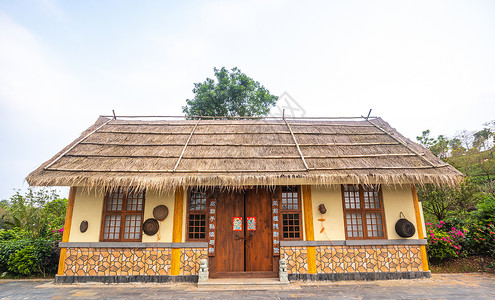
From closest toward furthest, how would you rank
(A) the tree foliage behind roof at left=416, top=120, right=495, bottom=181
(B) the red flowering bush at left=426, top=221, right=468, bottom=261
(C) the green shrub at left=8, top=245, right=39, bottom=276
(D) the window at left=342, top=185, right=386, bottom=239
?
(D) the window at left=342, top=185, right=386, bottom=239, (C) the green shrub at left=8, top=245, right=39, bottom=276, (B) the red flowering bush at left=426, top=221, right=468, bottom=261, (A) the tree foliage behind roof at left=416, top=120, right=495, bottom=181

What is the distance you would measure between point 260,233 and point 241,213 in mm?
692

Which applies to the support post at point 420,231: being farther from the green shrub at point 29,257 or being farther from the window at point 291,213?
the green shrub at point 29,257

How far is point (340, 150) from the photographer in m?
6.53

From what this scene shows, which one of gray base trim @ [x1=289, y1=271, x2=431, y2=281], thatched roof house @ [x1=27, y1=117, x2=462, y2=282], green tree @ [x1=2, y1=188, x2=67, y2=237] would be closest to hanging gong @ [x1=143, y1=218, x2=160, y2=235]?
thatched roof house @ [x1=27, y1=117, x2=462, y2=282]

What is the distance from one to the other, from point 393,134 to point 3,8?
15.1 metres

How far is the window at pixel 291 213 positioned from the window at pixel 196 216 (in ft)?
6.58

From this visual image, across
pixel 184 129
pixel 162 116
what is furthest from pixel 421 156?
pixel 162 116

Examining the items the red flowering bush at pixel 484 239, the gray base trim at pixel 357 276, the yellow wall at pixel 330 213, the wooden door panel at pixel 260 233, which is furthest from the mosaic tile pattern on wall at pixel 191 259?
the red flowering bush at pixel 484 239

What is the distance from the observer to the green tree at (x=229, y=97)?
1567 cm

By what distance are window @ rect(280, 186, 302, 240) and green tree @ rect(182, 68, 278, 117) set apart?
10.6 metres

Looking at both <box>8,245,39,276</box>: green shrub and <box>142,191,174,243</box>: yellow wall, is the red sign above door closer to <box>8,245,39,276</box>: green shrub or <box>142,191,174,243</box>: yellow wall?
<box>142,191,174,243</box>: yellow wall

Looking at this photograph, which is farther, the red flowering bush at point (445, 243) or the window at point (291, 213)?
the red flowering bush at point (445, 243)

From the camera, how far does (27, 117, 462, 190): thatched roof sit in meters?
5.26

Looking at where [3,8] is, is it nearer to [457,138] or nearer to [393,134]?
[393,134]
